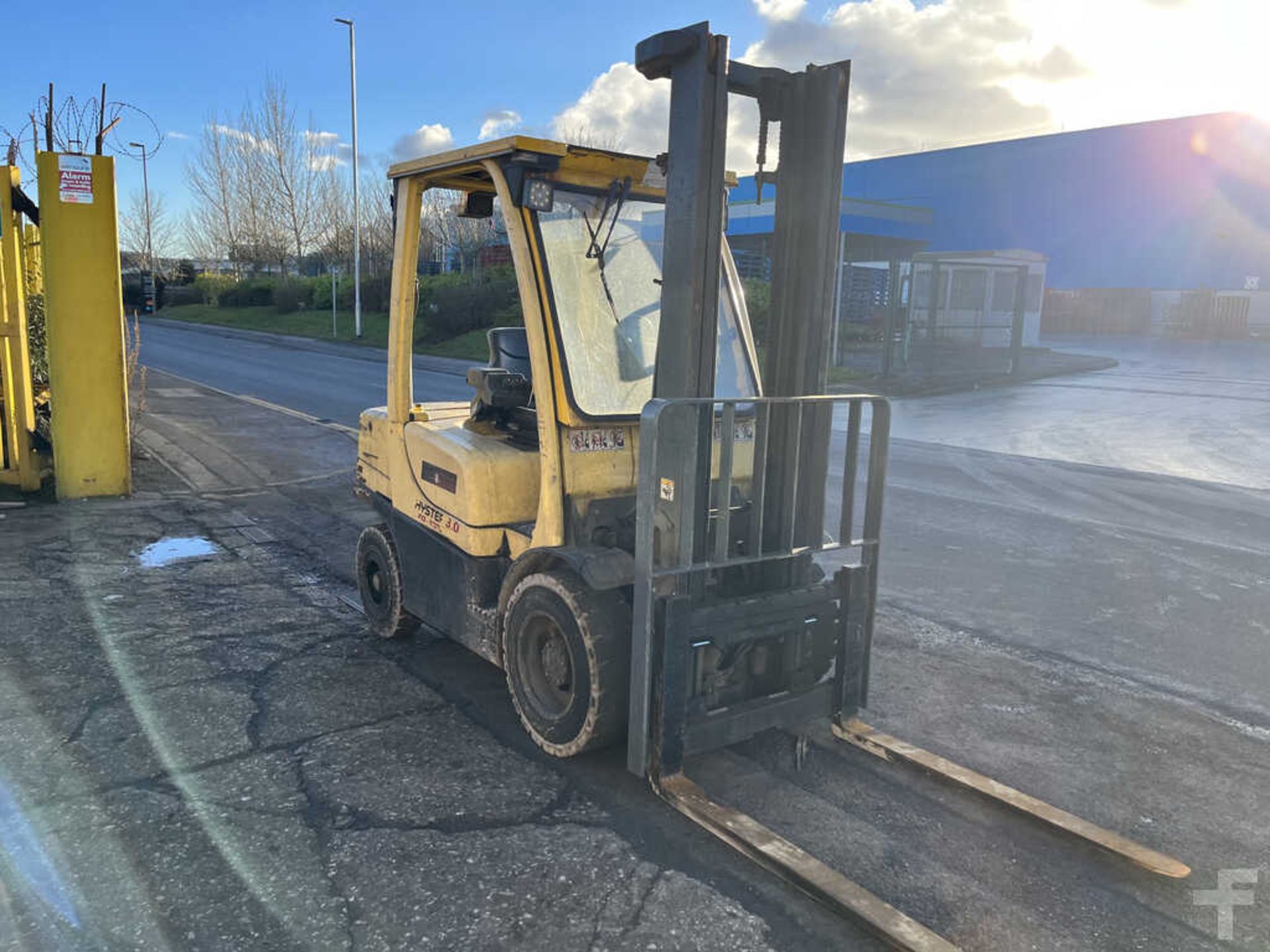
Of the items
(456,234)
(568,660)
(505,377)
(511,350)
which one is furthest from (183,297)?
(568,660)

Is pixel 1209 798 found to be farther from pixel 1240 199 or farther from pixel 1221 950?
pixel 1240 199

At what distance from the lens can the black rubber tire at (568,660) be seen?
143 inches

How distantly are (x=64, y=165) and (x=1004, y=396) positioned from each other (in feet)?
58.2

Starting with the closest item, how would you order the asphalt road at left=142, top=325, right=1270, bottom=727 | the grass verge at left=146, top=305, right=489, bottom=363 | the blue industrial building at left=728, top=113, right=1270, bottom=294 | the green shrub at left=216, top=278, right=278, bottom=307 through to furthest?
the asphalt road at left=142, top=325, right=1270, bottom=727 → the grass verge at left=146, top=305, right=489, bottom=363 → the blue industrial building at left=728, top=113, right=1270, bottom=294 → the green shrub at left=216, top=278, right=278, bottom=307

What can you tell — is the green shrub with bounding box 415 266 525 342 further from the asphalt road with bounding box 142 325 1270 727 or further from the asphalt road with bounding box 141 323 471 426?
the asphalt road with bounding box 142 325 1270 727

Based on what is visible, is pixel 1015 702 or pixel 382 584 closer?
pixel 1015 702

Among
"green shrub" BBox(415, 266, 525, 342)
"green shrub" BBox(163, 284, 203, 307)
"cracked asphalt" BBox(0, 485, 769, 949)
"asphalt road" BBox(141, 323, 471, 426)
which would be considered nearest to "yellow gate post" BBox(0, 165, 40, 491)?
"cracked asphalt" BBox(0, 485, 769, 949)

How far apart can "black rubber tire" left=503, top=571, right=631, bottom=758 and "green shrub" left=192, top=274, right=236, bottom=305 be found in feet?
173

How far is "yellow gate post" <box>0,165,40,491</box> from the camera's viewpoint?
858 centimetres

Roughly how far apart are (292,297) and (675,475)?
149 feet

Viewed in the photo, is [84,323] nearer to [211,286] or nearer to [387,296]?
[387,296]

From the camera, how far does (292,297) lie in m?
44.9

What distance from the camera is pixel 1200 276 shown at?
37312 millimetres

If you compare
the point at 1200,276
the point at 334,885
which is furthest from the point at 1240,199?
the point at 334,885
